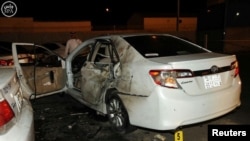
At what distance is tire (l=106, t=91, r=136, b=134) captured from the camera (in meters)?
4.84

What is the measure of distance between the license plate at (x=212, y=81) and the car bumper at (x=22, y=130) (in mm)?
2222

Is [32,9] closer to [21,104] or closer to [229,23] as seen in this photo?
[229,23]

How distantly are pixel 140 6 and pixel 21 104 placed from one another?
69916 mm

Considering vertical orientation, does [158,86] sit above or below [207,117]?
above

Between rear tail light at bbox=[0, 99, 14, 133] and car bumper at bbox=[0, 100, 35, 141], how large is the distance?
0.23 feet

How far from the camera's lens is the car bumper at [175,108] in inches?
156

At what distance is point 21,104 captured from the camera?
10.7 feet

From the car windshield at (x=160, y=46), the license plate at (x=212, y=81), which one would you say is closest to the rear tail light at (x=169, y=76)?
the license plate at (x=212, y=81)

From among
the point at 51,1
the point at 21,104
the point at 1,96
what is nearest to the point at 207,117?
the point at 21,104

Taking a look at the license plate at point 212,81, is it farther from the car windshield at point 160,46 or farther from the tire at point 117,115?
the tire at point 117,115

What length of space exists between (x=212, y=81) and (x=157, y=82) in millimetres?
766

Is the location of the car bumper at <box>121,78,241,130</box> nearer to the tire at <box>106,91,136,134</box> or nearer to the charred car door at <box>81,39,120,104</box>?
the tire at <box>106,91,136,134</box>

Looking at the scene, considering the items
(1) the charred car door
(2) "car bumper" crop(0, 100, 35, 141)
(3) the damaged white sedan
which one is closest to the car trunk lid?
(3) the damaged white sedan

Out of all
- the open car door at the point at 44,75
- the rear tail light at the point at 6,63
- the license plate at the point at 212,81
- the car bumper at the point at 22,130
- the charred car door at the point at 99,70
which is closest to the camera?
the car bumper at the point at 22,130
